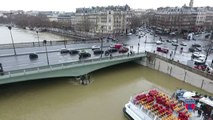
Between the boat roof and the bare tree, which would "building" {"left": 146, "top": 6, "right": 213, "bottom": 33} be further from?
the boat roof

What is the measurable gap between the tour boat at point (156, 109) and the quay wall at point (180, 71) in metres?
9.59

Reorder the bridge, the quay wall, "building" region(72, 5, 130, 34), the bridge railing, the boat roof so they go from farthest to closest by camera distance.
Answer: "building" region(72, 5, 130, 34) < the quay wall < the bridge < the bridge railing < the boat roof

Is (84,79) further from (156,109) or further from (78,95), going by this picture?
(156,109)

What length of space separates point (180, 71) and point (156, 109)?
566 inches

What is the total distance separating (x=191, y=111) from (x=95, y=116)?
10.7 meters

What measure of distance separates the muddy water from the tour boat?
6.17 ft

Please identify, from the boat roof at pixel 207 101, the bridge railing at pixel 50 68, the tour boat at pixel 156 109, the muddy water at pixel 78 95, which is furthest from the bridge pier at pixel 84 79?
the boat roof at pixel 207 101

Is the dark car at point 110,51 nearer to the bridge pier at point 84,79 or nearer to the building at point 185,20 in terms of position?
the bridge pier at point 84,79

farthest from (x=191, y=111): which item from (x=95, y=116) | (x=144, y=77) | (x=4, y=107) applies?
(x=4, y=107)

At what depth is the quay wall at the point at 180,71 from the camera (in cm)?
2517

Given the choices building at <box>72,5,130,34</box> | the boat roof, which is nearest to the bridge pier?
Result: the boat roof

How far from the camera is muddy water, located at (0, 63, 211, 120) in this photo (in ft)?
64.1

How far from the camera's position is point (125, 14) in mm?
74188

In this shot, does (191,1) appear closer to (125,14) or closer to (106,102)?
(125,14)
